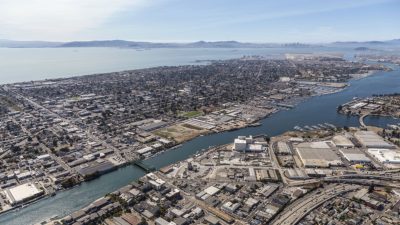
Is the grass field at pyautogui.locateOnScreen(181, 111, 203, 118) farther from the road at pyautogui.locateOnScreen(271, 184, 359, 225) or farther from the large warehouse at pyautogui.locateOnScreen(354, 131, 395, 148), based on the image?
the road at pyautogui.locateOnScreen(271, 184, 359, 225)

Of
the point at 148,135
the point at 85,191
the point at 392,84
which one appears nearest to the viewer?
the point at 85,191

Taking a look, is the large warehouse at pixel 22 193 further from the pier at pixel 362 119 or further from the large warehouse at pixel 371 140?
the pier at pixel 362 119

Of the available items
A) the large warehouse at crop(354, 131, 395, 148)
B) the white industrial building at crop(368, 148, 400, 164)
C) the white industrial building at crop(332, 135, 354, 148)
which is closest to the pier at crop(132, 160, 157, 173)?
the white industrial building at crop(332, 135, 354, 148)

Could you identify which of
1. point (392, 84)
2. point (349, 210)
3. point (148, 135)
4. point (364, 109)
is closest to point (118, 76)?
point (148, 135)

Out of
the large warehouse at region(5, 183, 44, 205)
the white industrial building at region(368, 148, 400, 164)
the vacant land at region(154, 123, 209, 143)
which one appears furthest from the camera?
the vacant land at region(154, 123, 209, 143)

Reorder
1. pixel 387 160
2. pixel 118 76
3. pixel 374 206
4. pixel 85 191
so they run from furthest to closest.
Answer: pixel 118 76, pixel 387 160, pixel 85 191, pixel 374 206

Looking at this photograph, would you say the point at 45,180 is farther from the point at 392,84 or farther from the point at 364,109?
the point at 392,84

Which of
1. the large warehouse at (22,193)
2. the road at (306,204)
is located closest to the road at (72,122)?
the large warehouse at (22,193)
